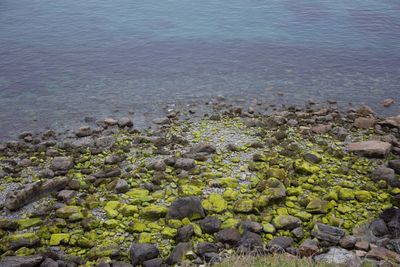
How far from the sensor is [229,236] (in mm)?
10922

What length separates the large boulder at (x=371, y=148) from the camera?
15781 mm

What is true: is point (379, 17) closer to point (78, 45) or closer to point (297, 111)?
point (297, 111)

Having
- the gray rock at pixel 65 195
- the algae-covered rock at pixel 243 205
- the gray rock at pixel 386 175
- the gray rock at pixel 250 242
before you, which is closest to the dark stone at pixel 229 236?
the gray rock at pixel 250 242

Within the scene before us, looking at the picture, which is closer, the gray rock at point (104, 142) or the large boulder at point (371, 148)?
the large boulder at point (371, 148)

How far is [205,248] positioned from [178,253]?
2.51ft

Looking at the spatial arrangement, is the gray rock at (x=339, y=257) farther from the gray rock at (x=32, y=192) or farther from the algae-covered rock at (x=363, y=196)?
the gray rock at (x=32, y=192)

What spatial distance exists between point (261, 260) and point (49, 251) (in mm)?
5832

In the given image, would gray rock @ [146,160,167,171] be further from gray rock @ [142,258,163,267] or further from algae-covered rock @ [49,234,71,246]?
gray rock @ [142,258,163,267]

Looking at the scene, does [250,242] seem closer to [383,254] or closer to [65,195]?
[383,254]

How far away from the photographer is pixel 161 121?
19.2m

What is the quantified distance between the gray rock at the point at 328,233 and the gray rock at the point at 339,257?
35 centimetres

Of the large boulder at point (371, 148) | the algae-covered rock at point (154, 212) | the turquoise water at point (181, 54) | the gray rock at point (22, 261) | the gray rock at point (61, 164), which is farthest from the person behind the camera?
the turquoise water at point (181, 54)

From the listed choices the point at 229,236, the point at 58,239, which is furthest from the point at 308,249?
the point at 58,239

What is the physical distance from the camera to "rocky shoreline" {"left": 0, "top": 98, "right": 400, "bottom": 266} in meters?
10.7
